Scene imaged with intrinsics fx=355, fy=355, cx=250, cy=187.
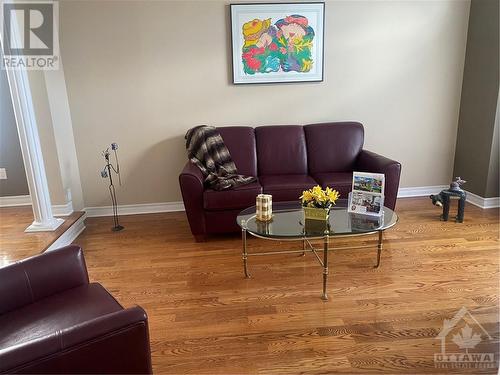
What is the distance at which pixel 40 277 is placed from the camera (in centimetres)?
161

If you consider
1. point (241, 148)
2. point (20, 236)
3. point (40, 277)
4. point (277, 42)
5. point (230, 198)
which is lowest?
point (20, 236)

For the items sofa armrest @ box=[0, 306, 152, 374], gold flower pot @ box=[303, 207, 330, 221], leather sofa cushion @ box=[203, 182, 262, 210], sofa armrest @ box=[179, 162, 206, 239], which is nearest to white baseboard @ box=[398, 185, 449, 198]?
leather sofa cushion @ box=[203, 182, 262, 210]

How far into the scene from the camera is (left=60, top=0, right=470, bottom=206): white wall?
3.53 meters

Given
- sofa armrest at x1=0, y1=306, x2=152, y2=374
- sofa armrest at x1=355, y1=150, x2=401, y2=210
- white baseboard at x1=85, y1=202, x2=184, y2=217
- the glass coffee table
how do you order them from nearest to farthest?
1. sofa armrest at x1=0, y1=306, x2=152, y2=374
2. the glass coffee table
3. sofa armrest at x1=355, y1=150, x2=401, y2=210
4. white baseboard at x1=85, y1=202, x2=184, y2=217

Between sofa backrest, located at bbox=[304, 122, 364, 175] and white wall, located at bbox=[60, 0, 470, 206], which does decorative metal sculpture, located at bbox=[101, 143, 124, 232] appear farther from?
sofa backrest, located at bbox=[304, 122, 364, 175]

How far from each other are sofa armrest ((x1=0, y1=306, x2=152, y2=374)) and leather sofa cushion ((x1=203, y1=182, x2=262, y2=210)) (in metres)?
1.85

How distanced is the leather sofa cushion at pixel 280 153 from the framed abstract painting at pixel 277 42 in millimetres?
588

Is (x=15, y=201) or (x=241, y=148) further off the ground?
(x=241, y=148)

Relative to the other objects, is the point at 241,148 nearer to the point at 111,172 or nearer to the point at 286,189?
the point at 286,189

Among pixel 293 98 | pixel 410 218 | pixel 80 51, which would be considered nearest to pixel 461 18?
pixel 293 98

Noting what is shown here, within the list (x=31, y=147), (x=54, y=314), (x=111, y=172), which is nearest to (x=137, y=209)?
(x=111, y=172)

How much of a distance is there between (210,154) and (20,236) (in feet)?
6.04

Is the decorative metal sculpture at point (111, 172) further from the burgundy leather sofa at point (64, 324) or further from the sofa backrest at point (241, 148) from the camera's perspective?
the burgundy leather sofa at point (64, 324)

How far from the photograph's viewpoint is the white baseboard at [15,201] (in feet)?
13.6
